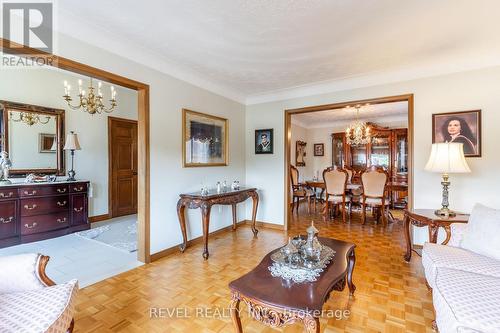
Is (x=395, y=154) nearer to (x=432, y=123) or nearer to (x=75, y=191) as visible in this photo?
(x=432, y=123)

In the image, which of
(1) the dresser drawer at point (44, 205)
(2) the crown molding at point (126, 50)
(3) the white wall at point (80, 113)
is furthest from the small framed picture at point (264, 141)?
(1) the dresser drawer at point (44, 205)

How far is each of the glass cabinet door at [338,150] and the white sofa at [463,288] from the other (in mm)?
5200

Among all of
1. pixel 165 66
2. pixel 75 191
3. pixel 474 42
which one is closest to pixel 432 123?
pixel 474 42

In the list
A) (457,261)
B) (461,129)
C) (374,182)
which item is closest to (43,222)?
(457,261)

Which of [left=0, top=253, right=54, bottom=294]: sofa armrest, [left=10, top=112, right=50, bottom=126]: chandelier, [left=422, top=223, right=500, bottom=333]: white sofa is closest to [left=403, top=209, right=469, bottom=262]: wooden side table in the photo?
A: [left=422, top=223, right=500, bottom=333]: white sofa

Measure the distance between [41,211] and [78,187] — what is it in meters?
0.58

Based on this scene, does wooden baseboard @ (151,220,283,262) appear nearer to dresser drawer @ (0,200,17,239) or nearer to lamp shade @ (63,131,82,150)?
dresser drawer @ (0,200,17,239)

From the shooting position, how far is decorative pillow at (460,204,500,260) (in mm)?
1691

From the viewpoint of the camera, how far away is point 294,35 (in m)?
2.30

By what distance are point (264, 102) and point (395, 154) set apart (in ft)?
13.5

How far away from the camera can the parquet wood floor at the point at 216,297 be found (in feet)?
5.48

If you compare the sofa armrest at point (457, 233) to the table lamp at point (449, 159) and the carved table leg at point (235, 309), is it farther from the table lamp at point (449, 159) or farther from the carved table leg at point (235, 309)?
the carved table leg at point (235, 309)

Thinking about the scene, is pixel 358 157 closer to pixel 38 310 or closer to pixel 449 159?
pixel 449 159

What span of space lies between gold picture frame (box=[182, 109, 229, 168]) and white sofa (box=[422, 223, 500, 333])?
2807 mm
